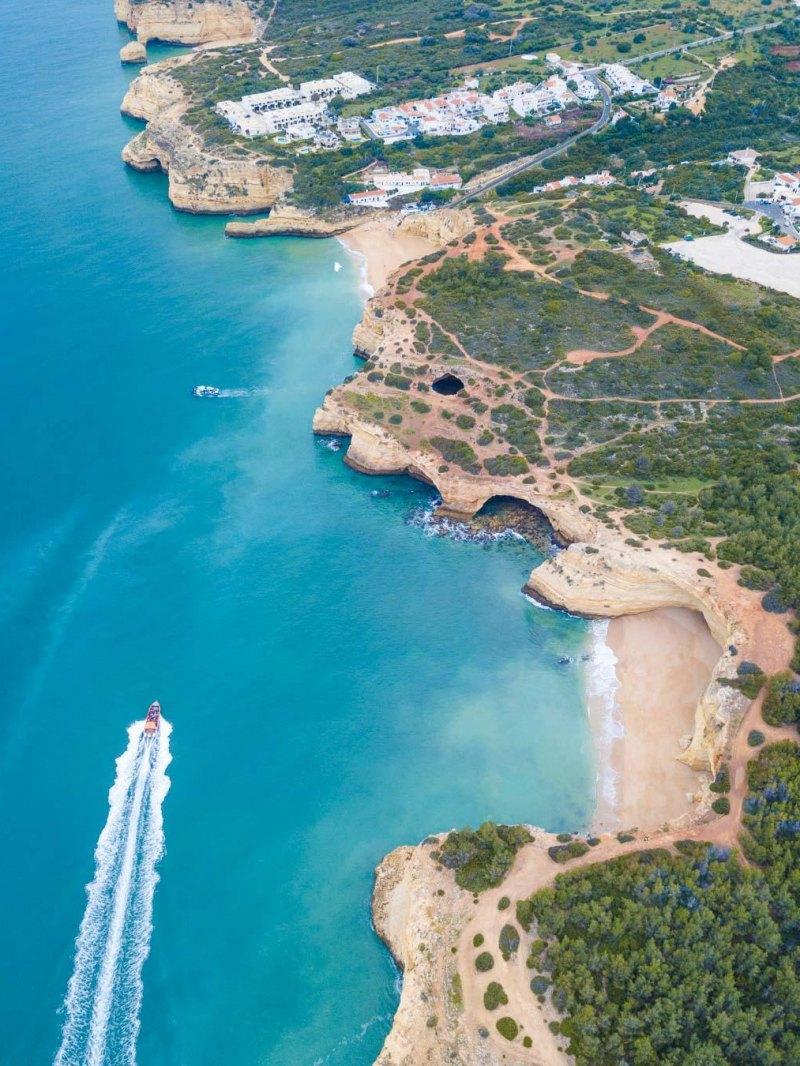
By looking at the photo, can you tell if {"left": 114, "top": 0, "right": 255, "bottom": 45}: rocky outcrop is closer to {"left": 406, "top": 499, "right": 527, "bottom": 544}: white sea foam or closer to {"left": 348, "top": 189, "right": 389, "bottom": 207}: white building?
{"left": 348, "top": 189, "right": 389, "bottom": 207}: white building

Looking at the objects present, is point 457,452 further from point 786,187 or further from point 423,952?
point 786,187

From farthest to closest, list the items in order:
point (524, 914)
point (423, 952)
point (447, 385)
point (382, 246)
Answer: point (382, 246)
point (447, 385)
point (423, 952)
point (524, 914)

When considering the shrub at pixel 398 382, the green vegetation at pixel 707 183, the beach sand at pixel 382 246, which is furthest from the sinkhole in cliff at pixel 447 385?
the green vegetation at pixel 707 183

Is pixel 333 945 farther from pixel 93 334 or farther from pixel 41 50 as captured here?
pixel 41 50

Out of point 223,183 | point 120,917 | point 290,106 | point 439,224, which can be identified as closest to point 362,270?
point 439,224

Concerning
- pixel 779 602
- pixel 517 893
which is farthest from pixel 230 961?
pixel 779 602

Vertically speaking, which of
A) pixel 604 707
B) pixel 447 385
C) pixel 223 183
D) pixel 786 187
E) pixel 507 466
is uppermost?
pixel 223 183

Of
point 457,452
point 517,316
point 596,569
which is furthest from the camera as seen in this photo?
point 517,316
